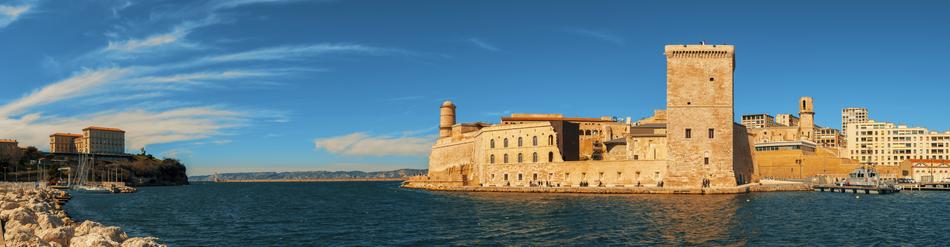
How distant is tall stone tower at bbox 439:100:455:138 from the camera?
84.4 meters

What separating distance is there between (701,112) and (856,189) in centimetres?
1694

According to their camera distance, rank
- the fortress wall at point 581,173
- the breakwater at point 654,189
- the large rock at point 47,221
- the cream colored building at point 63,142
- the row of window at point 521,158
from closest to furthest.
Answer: the large rock at point 47,221 → the breakwater at point 654,189 → the fortress wall at point 581,173 → the row of window at point 521,158 → the cream colored building at point 63,142

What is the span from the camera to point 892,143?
122125mm

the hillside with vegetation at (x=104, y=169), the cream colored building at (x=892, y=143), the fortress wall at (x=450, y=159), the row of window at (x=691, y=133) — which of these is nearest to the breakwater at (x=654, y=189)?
the row of window at (x=691, y=133)

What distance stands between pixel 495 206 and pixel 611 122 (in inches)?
2150

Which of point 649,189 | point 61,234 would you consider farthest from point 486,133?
point 61,234

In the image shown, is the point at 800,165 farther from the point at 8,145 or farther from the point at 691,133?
the point at 8,145

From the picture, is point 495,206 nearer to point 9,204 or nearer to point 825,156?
point 9,204

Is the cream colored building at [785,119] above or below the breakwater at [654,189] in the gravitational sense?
above

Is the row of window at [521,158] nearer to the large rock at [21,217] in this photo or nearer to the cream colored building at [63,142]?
the large rock at [21,217]

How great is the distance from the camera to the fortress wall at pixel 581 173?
2057 inches

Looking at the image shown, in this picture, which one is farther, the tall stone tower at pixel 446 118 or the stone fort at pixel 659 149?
the tall stone tower at pixel 446 118

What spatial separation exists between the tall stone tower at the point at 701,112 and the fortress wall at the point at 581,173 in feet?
7.16

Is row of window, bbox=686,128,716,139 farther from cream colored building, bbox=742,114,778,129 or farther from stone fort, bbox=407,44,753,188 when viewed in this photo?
cream colored building, bbox=742,114,778,129
